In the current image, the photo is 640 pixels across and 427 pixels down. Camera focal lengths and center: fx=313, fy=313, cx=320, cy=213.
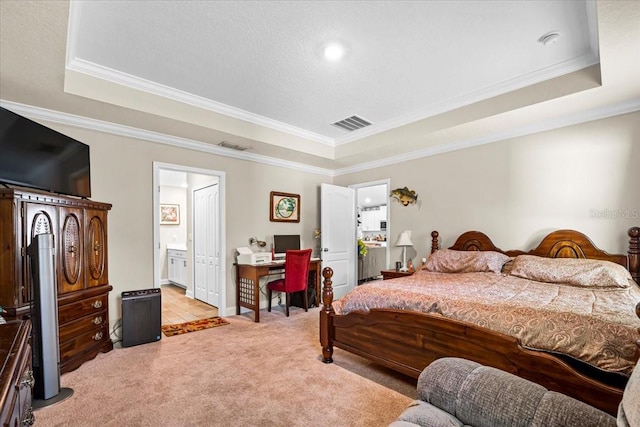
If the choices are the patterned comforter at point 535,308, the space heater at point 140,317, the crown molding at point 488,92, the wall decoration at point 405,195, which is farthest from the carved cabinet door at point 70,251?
the wall decoration at point 405,195

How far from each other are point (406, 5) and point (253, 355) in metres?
3.21

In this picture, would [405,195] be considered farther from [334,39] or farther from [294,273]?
[334,39]

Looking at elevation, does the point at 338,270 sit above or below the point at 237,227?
below

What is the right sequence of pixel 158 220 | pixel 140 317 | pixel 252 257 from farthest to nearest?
pixel 252 257 → pixel 158 220 → pixel 140 317

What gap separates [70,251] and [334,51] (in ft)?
9.56

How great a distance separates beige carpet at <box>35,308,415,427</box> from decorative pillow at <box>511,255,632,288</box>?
1651 millimetres

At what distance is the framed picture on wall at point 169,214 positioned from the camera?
24.1ft

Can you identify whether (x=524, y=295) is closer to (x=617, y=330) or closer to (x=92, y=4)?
(x=617, y=330)

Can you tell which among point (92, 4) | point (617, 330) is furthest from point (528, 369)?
point (92, 4)

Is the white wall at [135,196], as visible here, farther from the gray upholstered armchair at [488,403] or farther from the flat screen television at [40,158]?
the gray upholstered armchair at [488,403]

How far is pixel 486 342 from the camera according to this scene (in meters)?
1.95

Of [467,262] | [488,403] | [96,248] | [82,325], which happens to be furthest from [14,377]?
[467,262]

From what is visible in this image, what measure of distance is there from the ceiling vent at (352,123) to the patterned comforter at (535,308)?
2.24m

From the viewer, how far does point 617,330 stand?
1574 millimetres
